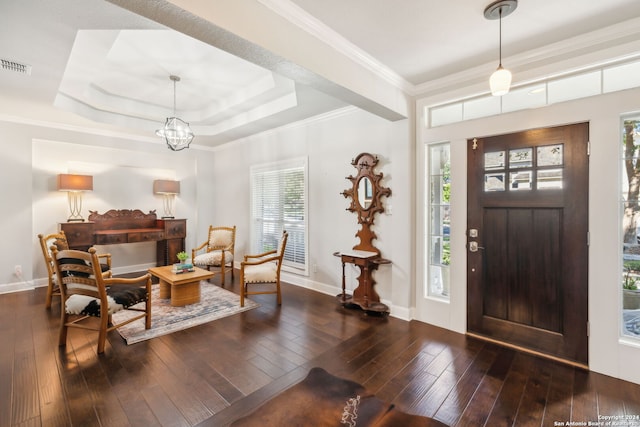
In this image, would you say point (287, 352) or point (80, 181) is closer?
point (287, 352)

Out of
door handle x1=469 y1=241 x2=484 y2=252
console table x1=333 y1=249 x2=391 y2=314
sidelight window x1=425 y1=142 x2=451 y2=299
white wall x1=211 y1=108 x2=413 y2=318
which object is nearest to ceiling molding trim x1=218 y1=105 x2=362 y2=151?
white wall x1=211 y1=108 x2=413 y2=318

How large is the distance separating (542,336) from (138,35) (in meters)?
4.82

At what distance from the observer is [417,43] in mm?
2564

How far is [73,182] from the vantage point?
4.80 metres

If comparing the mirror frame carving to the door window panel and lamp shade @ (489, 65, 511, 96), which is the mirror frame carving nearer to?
the door window panel

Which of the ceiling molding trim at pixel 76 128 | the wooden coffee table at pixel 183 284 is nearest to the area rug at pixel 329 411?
the wooden coffee table at pixel 183 284

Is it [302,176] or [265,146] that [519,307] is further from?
[265,146]

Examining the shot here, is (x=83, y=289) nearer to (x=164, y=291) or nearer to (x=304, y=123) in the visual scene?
(x=164, y=291)

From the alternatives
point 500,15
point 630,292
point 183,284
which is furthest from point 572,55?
point 183,284

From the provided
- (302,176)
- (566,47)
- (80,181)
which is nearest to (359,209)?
(302,176)

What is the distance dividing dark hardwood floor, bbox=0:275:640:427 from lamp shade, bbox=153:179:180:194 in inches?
122

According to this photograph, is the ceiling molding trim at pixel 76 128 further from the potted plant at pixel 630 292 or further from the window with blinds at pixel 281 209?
the potted plant at pixel 630 292

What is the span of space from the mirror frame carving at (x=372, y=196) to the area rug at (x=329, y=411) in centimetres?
217

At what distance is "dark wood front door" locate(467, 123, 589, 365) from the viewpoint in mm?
2496
